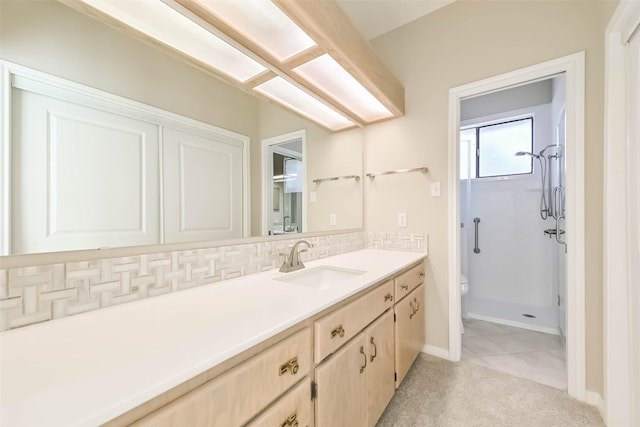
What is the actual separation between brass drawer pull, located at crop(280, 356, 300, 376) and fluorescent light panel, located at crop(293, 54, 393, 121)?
4.81 feet

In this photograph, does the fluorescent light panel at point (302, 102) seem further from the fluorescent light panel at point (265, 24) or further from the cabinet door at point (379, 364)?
the cabinet door at point (379, 364)

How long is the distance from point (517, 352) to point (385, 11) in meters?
3.00

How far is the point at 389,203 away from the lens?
7.38 ft

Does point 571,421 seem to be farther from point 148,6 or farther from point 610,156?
point 148,6

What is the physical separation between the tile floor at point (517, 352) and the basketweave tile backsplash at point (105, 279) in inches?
77.9

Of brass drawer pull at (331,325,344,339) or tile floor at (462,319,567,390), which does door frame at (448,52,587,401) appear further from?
brass drawer pull at (331,325,344,339)

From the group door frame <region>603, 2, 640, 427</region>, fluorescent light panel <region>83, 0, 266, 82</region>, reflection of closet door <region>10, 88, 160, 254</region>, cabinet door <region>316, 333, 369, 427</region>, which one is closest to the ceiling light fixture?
fluorescent light panel <region>83, 0, 266, 82</region>

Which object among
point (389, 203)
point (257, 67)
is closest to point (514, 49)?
point (389, 203)

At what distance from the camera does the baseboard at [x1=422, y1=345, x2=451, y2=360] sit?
198 cm

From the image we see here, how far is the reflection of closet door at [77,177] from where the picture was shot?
0.72 m

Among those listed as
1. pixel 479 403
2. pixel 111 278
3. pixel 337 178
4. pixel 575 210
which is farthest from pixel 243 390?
pixel 575 210

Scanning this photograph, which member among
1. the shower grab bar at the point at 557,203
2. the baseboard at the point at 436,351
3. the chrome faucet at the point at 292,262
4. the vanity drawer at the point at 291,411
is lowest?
the baseboard at the point at 436,351

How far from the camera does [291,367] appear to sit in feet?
2.59

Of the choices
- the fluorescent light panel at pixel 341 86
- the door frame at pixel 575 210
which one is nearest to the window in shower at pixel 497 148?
the door frame at pixel 575 210
